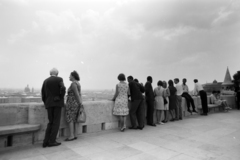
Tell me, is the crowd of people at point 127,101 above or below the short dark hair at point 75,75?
below

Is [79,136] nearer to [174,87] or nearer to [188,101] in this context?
[174,87]

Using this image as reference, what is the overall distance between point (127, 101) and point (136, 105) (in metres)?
0.37

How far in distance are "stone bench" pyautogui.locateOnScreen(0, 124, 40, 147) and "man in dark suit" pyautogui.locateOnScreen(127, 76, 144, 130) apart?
2.74m

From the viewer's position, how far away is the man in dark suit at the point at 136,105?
16.5 feet

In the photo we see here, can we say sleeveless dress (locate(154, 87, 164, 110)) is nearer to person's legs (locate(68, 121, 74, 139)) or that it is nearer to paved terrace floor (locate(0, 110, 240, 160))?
paved terrace floor (locate(0, 110, 240, 160))

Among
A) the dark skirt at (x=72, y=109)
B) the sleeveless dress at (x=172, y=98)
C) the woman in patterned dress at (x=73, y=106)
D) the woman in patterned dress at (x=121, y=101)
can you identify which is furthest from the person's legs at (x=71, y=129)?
the sleeveless dress at (x=172, y=98)

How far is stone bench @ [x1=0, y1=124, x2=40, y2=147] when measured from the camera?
3133mm

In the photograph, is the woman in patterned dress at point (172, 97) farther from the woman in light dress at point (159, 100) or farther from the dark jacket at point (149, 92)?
the dark jacket at point (149, 92)

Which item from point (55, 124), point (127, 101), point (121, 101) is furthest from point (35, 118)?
point (127, 101)

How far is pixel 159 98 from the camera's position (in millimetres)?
5812

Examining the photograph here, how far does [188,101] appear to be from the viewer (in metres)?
7.47

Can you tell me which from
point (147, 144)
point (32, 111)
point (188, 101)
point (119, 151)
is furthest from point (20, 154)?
point (188, 101)

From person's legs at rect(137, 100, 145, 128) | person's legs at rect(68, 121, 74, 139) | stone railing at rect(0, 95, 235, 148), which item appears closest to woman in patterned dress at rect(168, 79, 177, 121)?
person's legs at rect(137, 100, 145, 128)

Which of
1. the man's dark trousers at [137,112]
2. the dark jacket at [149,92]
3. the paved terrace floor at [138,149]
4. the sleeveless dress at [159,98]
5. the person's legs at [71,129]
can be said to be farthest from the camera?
the sleeveless dress at [159,98]
